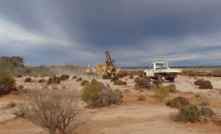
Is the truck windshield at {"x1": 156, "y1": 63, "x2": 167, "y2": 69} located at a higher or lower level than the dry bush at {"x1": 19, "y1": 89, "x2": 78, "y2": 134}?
higher

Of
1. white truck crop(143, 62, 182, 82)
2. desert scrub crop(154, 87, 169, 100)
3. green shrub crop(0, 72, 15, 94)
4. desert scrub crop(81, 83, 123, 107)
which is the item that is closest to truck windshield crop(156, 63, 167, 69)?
white truck crop(143, 62, 182, 82)

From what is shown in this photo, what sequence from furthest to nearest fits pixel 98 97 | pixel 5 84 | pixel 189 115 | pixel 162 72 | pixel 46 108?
1. pixel 162 72
2. pixel 5 84
3. pixel 98 97
4. pixel 189 115
5. pixel 46 108

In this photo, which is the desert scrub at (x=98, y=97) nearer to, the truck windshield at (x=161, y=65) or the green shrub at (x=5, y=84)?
the green shrub at (x=5, y=84)

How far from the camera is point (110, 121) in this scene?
620 centimetres

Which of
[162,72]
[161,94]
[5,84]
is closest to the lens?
[161,94]

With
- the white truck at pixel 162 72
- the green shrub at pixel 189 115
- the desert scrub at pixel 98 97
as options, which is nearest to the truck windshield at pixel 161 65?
the white truck at pixel 162 72

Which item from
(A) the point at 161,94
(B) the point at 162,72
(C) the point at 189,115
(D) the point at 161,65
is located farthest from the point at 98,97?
(D) the point at 161,65

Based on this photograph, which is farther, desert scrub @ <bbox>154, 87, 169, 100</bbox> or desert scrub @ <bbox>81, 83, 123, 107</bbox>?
desert scrub @ <bbox>154, 87, 169, 100</bbox>

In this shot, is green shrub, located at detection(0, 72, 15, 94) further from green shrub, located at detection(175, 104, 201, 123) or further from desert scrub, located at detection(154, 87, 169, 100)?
green shrub, located at detection(175, 104, 201, 123)

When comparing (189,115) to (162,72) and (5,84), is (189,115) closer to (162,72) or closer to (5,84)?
(5,84)

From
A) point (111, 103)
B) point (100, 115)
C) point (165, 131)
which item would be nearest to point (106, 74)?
point (111, 103)

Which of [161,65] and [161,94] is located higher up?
[161,65]

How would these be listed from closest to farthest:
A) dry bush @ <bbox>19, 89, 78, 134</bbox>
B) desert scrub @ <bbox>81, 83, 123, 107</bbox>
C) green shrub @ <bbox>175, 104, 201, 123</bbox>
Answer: dry bush @ <bbox>19, 89, 78, 134</bbox>, green shrub @ <bbox>175, 104, 201, 123</bbox>, desert scrub @ <bbox>81, 83, 123, 107</bbox>

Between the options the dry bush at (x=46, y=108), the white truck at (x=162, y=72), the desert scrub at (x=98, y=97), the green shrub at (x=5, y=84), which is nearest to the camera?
the dry bush at (x=46, y=108)
